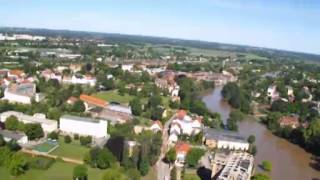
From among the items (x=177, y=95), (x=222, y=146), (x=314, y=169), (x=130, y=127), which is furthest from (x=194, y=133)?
(x=177, y=95)

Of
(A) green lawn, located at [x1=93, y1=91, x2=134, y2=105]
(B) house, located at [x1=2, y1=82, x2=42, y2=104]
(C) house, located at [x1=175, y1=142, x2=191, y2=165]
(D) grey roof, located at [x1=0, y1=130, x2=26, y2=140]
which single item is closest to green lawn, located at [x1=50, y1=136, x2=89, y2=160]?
(D) grey roof, located at [x1=0, y1=130, x2=26, y2=140]

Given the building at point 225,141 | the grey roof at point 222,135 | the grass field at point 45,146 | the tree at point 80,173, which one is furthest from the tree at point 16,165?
the grey roof at point 222,135

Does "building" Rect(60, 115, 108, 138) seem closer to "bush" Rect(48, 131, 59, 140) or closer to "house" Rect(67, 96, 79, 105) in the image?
"bush" Rect(48, 131, 59, 140)

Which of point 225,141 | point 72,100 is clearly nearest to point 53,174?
point 225,141

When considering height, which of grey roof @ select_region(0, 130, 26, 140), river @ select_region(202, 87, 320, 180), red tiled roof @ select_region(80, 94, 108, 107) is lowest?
river @ select_region(202, 87, 320, 180)

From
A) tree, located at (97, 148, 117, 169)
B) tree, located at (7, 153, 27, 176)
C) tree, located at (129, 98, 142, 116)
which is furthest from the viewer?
tree, located at (129, 98, 142, 116)

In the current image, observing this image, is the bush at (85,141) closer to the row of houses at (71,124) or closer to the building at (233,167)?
the row of houses at (71,124)
